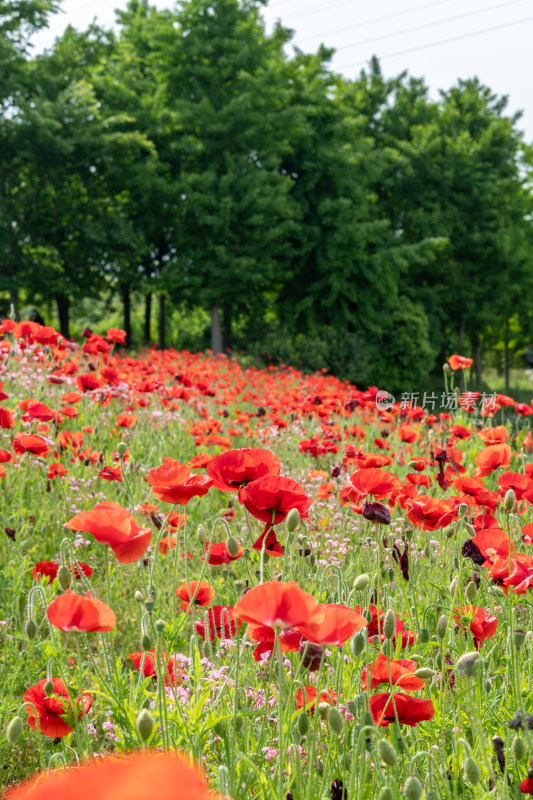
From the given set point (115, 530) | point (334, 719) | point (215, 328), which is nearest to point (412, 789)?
point (334, 719)

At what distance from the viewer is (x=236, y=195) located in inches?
695

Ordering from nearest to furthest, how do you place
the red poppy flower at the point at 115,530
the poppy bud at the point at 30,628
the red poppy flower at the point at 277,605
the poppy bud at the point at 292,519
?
the red poppy flower at the point at 277,605 → the red poppy flower at the point at 115,530 → the poppy bud at the point at 292,519 → the poppy bud at the point at 30,628

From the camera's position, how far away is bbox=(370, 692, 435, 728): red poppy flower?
1.31 metres

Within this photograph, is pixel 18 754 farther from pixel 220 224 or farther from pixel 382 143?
pixel 382 143

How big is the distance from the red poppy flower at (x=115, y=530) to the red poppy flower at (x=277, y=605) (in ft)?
1.05

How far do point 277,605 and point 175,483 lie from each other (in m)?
0.55

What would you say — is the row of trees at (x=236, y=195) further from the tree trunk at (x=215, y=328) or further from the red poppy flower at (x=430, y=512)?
the red poppy flower at (x=430, y=512)

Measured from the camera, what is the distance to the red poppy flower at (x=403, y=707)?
51.8 inches

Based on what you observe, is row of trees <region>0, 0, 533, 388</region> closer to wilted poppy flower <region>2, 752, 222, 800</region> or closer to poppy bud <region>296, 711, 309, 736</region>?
poppy bud <region>296, 711, 309, 736</region>

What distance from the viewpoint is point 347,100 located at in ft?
76.5

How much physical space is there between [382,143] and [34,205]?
14.3 m

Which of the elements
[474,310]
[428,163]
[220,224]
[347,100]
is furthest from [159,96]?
[474,310]

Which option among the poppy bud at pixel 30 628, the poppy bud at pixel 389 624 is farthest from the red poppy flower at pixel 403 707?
the poppy bud at pixel 30 628

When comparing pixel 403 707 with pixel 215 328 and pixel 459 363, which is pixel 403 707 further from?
pixel 215 328
